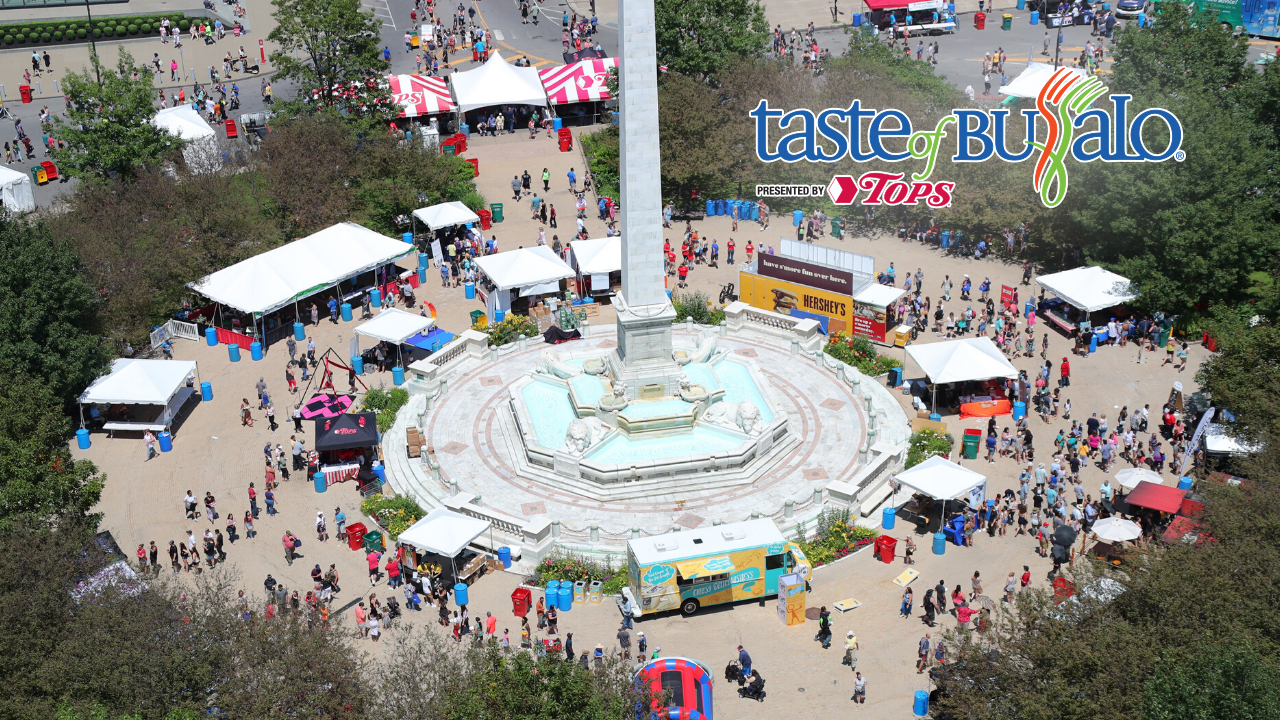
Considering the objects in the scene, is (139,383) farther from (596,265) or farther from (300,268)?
(596,265)

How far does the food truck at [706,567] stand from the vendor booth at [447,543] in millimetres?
5009

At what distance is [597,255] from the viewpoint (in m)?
59.3

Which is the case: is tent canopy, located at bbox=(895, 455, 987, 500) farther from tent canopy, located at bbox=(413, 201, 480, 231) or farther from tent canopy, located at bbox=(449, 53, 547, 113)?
tent canopy, located at bbox=(449, 53, 547, 113)

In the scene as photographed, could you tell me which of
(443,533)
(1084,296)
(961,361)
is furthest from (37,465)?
(1084,296)

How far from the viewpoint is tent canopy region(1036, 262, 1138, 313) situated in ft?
176

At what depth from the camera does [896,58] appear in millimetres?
76750

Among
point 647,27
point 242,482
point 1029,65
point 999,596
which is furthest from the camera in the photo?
point 1029,65

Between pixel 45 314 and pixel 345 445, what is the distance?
41.6ft

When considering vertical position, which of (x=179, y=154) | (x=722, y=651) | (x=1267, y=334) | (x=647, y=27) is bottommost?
(x=722, y=651)

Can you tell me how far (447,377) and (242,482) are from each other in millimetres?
9697

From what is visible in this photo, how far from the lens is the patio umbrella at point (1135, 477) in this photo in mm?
41406

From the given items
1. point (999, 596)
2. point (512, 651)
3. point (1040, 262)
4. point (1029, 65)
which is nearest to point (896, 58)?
point (1029, 65)

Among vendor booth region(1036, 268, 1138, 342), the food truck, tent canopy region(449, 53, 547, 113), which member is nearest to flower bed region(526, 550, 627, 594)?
the food truck

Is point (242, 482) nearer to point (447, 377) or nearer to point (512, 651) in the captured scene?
→ point (447, 377)
